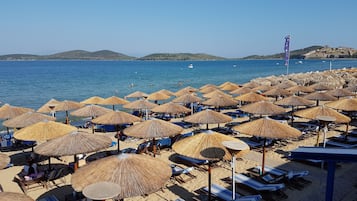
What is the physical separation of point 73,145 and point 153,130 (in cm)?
282

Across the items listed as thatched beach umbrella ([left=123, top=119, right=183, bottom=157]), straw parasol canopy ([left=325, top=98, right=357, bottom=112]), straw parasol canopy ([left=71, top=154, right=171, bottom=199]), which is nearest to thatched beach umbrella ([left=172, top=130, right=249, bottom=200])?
straw parasol canopy ([left=71, top=154, right=171, bottom=199])

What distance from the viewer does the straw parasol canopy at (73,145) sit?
7.48 m

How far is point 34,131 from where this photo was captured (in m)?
9.48

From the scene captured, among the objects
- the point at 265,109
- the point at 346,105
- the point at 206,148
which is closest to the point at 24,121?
the point at 206,148

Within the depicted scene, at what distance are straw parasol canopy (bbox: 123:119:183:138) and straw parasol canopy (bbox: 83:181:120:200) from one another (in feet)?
16.8

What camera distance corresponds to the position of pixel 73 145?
7699mm

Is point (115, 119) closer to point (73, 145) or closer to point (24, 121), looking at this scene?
point (73, 145)

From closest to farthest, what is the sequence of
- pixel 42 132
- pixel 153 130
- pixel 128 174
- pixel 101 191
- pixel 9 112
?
pixel 101 191
pixel 128 174
pixel 42 132
pixel 153 130
pixel 9 112

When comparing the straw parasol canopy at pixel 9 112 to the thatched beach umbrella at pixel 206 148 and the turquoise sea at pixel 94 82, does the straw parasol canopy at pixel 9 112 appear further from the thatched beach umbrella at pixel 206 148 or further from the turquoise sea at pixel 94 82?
the turquoise sea at pixel 94 82

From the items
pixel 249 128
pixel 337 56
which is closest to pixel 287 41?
pixel 249 128

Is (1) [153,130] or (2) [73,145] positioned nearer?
(2) [73,145]

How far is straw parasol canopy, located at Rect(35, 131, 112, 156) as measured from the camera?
24.6 feet

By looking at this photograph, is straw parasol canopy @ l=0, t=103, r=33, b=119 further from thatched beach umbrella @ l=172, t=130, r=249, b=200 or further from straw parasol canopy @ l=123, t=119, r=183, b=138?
thatched beach umbrella @ l=172, t=130, r=249, b=200

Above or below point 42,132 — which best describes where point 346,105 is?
above
